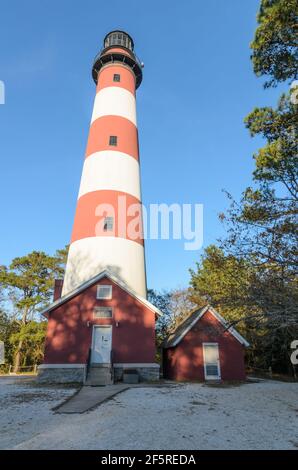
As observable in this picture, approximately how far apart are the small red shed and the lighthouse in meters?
1.81

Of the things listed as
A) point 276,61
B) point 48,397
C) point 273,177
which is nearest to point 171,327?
point 48,397

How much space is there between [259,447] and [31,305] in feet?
90.5

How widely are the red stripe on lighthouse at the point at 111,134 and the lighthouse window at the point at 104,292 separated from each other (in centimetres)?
874

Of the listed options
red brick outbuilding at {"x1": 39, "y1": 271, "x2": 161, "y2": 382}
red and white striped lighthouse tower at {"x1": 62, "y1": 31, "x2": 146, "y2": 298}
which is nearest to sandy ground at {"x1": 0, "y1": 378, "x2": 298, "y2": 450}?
red brick outbuilding at {"x1": 39, "y1": 271, "x2": 161, "y2": 382}

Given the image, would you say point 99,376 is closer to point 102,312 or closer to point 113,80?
point 102,312

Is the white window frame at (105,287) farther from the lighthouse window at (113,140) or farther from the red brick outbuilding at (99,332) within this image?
the lighthouse window at (113,140)

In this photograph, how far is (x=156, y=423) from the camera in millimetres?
6668

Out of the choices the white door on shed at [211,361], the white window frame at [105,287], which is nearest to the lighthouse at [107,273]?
the white window frame at [105,287]

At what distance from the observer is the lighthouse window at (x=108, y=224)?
1724 centimetres

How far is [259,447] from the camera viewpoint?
5285mm

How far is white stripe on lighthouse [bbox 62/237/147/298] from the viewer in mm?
16734

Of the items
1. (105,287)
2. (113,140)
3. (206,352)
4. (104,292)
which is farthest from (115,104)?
(206,352)

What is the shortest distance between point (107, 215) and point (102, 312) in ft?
17.8
